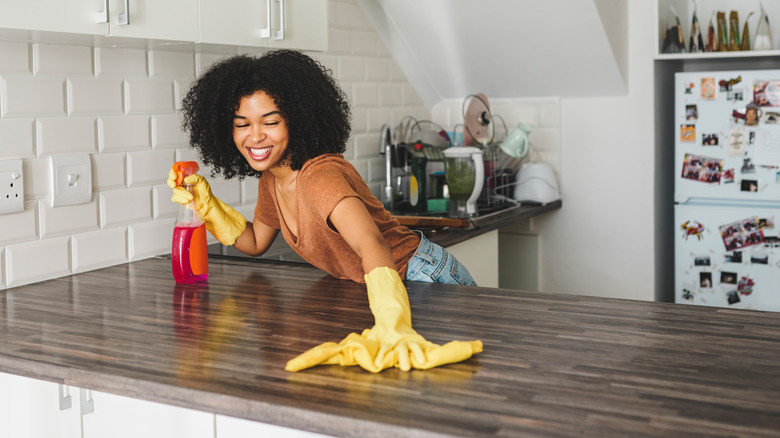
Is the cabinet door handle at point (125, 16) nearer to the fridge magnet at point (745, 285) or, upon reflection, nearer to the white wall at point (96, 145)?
the white wall at point (96, 145)

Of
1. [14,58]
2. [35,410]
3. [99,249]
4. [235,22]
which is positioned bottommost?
[35,410]

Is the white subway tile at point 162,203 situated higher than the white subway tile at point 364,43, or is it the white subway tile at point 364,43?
the white subway tile at point 364,43

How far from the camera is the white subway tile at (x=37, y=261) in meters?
1.82

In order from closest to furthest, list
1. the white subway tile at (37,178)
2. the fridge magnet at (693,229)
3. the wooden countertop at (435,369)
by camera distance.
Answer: the wooden countertop at (435,369)
the white subway tile at (37,178)
the fridge magnet at (693,229)

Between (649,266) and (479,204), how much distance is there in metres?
0.80

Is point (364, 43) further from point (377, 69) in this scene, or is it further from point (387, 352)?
point (387, 352)

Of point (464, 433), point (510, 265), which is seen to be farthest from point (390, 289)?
point (510, 265)

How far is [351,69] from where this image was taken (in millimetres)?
3012

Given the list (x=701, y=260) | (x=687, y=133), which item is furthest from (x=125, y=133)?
(x=701, y=260)

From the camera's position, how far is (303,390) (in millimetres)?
1104

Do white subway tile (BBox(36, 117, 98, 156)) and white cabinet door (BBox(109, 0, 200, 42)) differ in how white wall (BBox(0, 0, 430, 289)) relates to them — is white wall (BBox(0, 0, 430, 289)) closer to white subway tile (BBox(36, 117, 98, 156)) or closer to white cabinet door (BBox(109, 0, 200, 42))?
white subway tile (BBox(36, 117, 98, 156))

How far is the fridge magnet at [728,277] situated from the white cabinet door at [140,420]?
8.80 feet

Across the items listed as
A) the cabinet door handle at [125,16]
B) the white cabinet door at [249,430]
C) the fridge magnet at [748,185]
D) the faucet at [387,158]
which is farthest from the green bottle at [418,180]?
the white cabinet door at [249,430]

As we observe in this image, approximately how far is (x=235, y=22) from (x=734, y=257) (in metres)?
2.30
